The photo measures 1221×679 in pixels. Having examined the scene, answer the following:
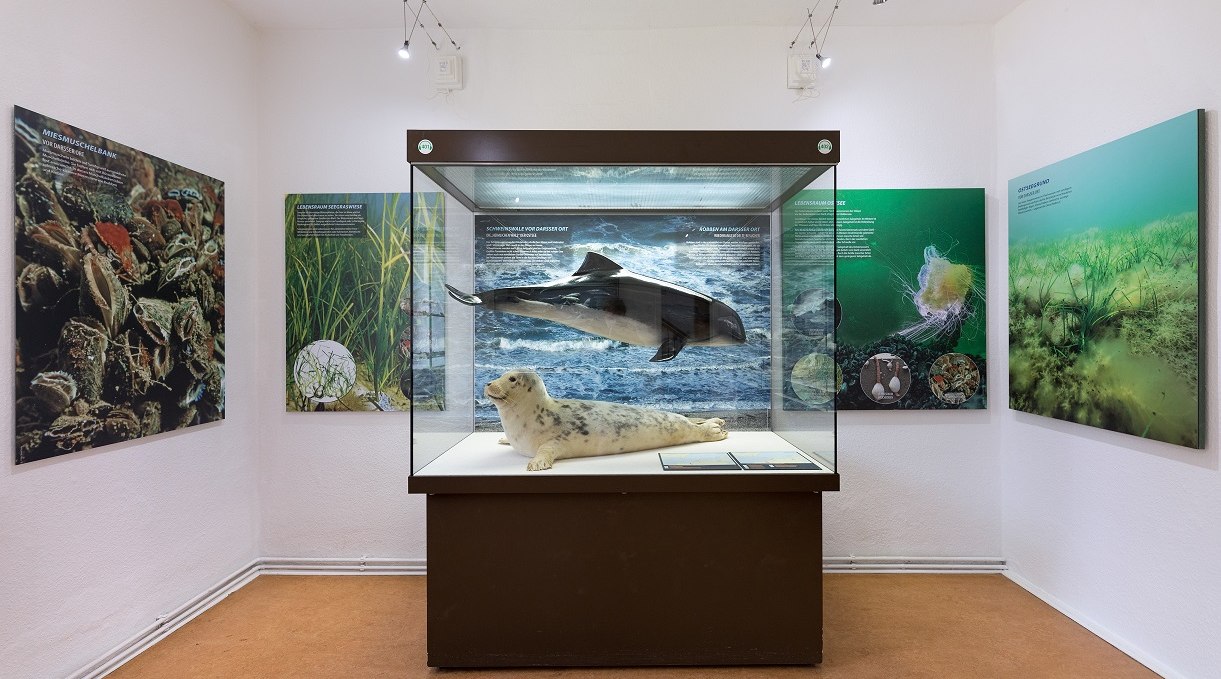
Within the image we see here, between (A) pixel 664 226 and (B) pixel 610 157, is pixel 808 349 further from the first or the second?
(B) pixel 610 157

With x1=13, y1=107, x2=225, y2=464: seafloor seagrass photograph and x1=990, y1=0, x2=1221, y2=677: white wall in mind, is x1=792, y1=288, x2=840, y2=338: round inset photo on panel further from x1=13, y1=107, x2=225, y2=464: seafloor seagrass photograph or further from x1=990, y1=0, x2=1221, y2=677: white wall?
x1=13, y1=107, x2=225, y2=464: seafloor seagrass photograph

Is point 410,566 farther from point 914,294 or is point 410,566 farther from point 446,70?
point 914,294

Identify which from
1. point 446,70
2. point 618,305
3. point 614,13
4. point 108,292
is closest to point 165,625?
point 108,292

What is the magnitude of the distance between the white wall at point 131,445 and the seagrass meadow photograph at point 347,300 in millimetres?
263

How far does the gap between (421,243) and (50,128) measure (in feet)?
4.60

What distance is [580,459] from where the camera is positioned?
2379 millimetres

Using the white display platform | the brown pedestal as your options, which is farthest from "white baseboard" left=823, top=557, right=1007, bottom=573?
the white display platform

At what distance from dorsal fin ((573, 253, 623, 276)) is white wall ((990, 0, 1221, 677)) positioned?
2226mm

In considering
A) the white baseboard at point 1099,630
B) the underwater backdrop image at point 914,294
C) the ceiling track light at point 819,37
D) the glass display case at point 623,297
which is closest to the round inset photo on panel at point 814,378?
the glass display case at point 623,297

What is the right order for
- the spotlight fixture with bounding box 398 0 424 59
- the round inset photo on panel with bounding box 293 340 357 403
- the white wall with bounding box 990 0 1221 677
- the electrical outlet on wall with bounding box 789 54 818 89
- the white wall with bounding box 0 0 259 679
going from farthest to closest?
the round inset photo on panel with bounding box 293 340 357 403 < the electrical outlet on wall with bounding box 789 54 818 89 < the spotlight fixture with bounding box 398 0 424 59 < the white wall with bounding box 990 0 1221 677 < the white wall with bounding box 0 0 259 679

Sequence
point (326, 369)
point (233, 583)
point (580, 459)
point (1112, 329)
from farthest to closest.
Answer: point (326, 369)
point (233, 583)
point (1112, 329)
point (580, 459)

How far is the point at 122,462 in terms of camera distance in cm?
242

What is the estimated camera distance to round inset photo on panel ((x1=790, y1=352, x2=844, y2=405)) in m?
2.33

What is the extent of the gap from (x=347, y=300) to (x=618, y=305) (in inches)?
71.3
